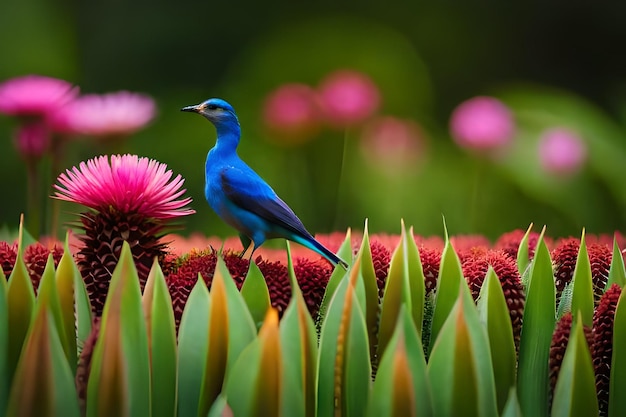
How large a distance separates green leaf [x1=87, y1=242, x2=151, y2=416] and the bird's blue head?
9.2 inches

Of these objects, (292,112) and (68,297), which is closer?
(68,297)

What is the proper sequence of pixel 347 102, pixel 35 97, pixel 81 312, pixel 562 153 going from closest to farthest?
pixel 81 312
pixel 35 97
pixel 347 102
pixel 562 153

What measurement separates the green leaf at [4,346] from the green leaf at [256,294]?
227 mm

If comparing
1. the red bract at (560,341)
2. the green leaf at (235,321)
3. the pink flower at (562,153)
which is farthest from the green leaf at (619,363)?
A: the pink flower at (562,153)

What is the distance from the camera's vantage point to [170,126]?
4125mm

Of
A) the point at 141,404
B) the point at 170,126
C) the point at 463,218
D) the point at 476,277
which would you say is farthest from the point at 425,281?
the point at 170,126

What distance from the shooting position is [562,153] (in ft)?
10.5

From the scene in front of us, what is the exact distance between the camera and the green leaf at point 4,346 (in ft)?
2.77

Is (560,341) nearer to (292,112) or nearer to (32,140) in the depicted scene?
(32,140)

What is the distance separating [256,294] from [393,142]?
255 centimetres

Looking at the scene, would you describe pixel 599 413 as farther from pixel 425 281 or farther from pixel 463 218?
pixel 463 218

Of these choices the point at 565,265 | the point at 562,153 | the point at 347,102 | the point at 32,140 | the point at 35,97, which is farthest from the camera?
the point at 562,153

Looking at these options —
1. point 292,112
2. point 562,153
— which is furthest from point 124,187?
point 562,153

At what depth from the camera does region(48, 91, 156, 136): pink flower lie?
1515 millimetres
